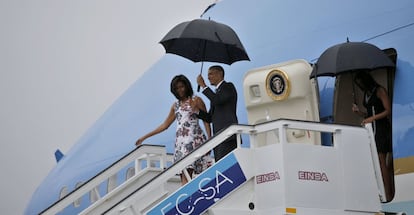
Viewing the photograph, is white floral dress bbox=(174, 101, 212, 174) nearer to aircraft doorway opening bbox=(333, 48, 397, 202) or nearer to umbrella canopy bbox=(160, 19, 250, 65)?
umbrella canopy bbox=(160, 19, 250, 65)

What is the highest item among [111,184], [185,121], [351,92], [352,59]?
[352,59]

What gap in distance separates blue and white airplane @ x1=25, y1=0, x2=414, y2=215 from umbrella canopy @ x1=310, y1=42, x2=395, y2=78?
25 cm

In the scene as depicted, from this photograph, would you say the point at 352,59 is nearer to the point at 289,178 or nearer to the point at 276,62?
the point at 289,178

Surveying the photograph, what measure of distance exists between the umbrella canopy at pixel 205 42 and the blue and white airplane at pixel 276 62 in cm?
107

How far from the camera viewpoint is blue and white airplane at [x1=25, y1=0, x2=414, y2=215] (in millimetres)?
8406

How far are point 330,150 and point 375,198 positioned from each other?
0.67 m

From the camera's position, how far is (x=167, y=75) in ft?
45.5

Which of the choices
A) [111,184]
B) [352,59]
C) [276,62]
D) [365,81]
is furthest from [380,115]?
[111,184]

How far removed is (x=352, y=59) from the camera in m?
8.65

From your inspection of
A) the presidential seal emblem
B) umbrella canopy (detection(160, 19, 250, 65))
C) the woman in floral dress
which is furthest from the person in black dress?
the woman in floral dress

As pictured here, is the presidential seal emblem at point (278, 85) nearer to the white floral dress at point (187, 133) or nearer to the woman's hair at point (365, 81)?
the woman's hair at point (365, 81)

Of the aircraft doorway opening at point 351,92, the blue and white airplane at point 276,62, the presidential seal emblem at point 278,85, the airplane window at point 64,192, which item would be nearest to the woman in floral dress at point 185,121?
the presidential seal emblem at point 278,85

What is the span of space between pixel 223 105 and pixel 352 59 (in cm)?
150

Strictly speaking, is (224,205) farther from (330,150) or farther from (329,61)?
(329,61)
